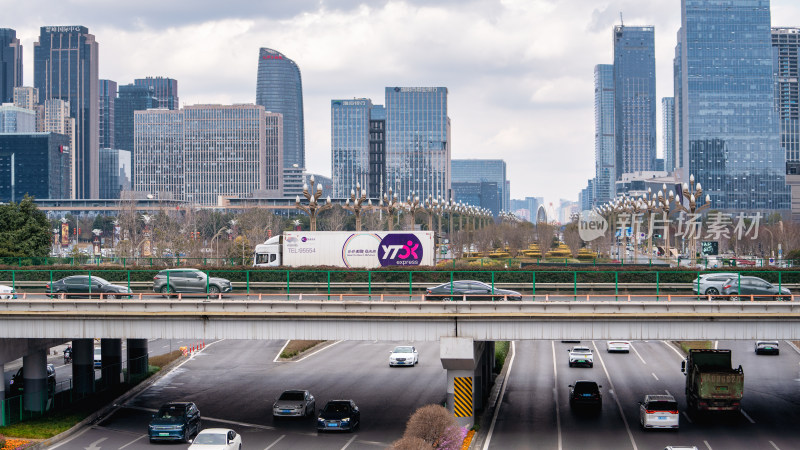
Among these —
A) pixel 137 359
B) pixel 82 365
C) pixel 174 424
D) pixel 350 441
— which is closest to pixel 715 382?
pixel 350 441

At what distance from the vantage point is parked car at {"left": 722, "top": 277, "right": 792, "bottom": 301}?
117 ft

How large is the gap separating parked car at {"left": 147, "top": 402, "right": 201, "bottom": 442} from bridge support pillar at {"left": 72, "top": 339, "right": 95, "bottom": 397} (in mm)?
9835

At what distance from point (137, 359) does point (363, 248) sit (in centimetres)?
1586

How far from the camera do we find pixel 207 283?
36.3 metres

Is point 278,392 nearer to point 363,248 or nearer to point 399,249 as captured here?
point 363,248

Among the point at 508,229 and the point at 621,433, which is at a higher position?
the point at 508,229

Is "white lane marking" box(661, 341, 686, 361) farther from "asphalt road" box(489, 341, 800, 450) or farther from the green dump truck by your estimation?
the green dump truck

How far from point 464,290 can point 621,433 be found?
8.50 metres

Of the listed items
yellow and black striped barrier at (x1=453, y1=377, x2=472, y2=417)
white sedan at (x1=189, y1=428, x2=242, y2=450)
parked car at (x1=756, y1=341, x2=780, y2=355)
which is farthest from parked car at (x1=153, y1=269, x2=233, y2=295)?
parked car at (x1=756, y1=341, x2=780, y2=355)

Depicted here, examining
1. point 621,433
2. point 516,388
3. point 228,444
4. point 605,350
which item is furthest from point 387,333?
point 605,350

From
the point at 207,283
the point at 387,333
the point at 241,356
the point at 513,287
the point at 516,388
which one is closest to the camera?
the point at 387,333

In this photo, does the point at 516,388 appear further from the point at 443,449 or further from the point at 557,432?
the point at 443,449

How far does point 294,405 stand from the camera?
122 feet

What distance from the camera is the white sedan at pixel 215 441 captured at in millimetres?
29531
